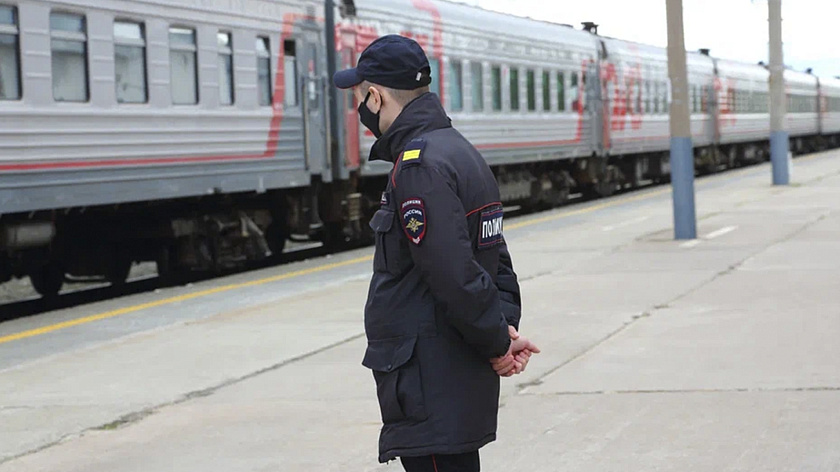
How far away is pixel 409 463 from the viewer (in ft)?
13.0

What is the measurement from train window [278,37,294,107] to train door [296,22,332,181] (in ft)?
0.19

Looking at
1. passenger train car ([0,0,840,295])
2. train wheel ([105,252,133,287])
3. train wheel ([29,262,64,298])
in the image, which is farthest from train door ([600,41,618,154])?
train wheel ([29,262,64,298])

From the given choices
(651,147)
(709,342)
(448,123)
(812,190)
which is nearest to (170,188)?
(709,342)

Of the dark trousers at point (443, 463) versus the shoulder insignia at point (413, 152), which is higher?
the shoulder insignia at point (413, 152)

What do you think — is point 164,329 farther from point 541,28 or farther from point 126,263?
point 541,28

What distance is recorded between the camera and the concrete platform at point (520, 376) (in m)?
6.62

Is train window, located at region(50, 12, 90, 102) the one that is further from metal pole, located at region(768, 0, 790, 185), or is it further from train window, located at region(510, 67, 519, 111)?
metal pole, located at region(768, 0, 790, 185)

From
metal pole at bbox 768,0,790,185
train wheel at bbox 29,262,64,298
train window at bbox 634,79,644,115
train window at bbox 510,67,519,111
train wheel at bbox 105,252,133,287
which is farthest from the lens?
train window at bbox 634,79,644,115

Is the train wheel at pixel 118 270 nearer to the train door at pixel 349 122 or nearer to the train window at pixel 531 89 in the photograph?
the train door at pixel 349 122

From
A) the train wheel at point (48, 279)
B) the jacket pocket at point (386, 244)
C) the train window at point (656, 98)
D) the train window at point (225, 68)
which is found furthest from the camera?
the train window at point (656, 98)

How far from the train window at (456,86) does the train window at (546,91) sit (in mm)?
4692

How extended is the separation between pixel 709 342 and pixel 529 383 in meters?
1.69

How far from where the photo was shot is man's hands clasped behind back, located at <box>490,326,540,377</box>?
13.0ft

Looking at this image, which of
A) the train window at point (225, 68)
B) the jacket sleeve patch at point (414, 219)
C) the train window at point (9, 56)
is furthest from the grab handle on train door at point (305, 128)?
the jacket sleeve patch at point (414, 219)
